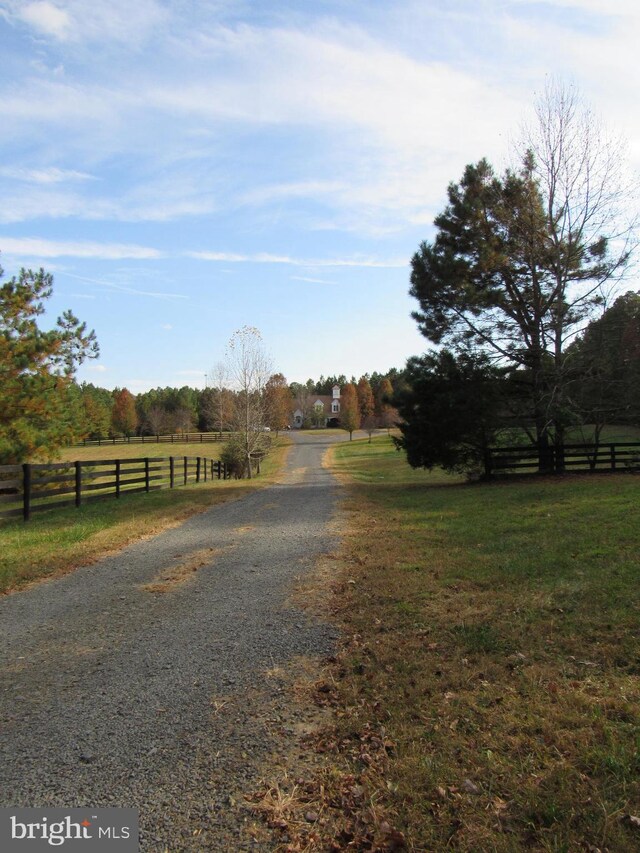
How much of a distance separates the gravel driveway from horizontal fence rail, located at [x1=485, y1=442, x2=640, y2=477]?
→ 562 inches

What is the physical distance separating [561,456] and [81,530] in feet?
54.2

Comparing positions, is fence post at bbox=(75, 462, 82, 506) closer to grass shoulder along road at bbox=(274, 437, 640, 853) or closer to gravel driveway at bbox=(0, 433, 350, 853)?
gravel driveway at bbox=(0, 433, 350, 853)

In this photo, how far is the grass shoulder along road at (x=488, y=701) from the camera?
2451 millimetres

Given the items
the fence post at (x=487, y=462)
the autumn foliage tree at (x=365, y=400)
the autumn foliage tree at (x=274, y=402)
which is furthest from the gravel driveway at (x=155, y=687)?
the autumn foliage tree at (x=365, y=400)

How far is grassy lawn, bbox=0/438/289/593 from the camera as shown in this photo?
23.9 ft

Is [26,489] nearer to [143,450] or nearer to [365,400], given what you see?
[143,450]

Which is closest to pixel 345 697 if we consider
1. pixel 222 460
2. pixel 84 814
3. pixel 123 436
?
pixel 84 814

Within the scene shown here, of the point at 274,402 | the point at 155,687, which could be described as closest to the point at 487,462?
the point at 155,687

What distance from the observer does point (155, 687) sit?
12.4 feet

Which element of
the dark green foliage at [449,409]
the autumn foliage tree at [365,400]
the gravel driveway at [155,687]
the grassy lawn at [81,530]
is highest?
the autumn foliage tree at [365,400]

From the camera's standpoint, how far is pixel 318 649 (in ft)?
14.7

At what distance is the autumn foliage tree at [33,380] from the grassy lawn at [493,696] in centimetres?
1021

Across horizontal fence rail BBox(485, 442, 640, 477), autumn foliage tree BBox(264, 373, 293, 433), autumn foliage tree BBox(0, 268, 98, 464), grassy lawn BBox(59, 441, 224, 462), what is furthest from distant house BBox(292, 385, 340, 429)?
autumn foliage tree BBox(0, 268, 98, 464)

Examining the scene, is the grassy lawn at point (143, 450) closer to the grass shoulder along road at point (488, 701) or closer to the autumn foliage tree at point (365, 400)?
the autumn foliage tree at point (365, 400)
